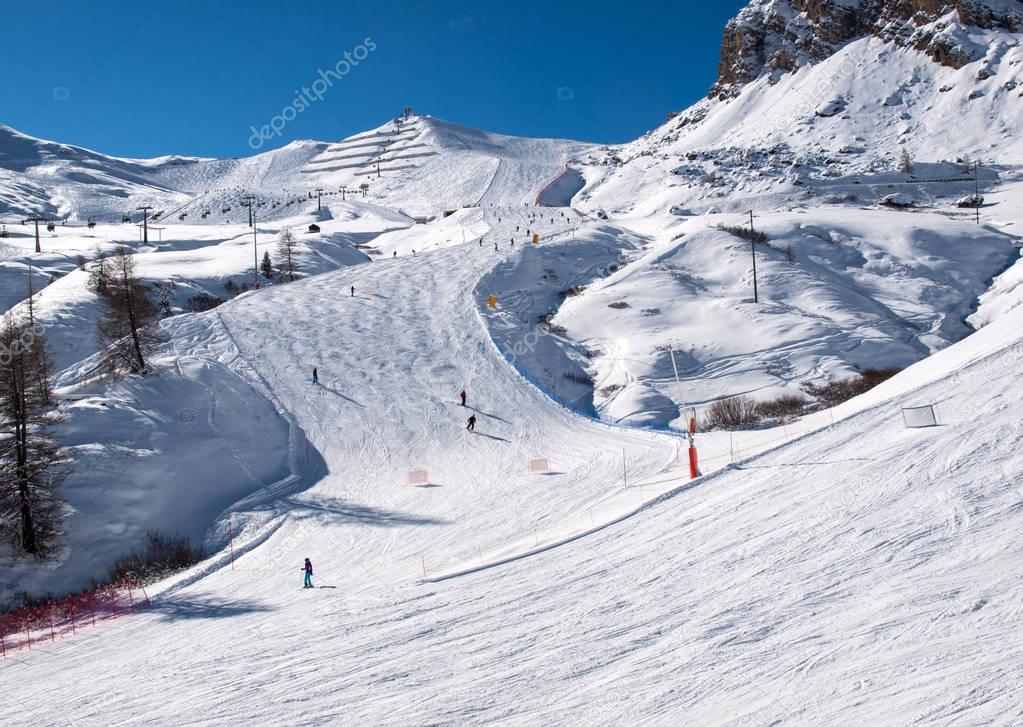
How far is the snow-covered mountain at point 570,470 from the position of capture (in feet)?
34.3

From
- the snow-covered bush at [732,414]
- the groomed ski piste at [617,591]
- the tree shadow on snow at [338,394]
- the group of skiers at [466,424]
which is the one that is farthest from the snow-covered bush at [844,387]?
the tree shadow on snow at [338,394]

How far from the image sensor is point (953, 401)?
17.9 meters

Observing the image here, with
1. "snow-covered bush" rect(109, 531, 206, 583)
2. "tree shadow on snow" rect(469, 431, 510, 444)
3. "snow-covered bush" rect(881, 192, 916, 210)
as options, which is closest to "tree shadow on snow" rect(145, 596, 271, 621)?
"snow-covered bush" rect(109, 531, 206, 583)

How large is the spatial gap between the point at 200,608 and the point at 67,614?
364cm

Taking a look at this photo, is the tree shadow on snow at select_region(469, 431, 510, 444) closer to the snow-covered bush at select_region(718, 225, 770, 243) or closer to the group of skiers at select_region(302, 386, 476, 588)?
the group of skiers at select_region(302, 386, 476, 588)

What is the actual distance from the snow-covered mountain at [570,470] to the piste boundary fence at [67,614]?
806 millimetres

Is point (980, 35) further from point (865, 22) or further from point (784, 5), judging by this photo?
point (784, 5)

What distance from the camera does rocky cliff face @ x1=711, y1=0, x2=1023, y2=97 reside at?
95.2 metres

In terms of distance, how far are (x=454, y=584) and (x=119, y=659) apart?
6802mm

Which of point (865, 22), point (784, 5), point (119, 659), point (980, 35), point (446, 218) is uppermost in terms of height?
point (784, 5)

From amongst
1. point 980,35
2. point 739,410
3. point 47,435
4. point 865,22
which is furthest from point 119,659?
point 865,22

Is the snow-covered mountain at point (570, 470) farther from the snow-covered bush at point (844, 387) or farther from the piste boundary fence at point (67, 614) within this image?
the snow-covered bush at point (844, 387)

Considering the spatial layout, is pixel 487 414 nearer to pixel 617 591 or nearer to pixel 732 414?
pixel 732 414

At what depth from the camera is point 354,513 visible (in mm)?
22750
